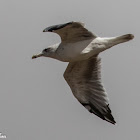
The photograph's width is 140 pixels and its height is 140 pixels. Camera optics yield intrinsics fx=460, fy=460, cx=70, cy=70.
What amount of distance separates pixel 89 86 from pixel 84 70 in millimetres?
429

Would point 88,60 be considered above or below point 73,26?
below

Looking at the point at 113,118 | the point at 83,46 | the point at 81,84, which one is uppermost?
the point at 83,46

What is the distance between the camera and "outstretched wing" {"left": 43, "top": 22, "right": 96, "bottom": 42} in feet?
30.5

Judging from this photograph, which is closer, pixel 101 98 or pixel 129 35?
pixel 129 35

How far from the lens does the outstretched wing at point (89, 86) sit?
1120 centimetres

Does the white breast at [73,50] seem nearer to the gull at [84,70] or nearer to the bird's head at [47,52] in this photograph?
the gull at [84,70]

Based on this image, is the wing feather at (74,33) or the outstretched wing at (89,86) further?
the outstretched wing at (89,86)

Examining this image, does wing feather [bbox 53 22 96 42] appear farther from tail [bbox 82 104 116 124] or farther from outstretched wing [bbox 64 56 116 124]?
tail [bbox 82 104 116 124]

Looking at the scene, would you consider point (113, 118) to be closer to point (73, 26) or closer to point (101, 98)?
point (101, 98)

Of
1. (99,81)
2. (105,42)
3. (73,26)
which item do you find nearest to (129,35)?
(105,42)

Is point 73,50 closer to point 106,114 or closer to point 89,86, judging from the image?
point 89,86

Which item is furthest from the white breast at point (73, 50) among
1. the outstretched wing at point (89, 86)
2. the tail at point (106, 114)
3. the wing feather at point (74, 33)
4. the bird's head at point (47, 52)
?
the tail at point (106, 114)

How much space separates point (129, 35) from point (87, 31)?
3.03 ft

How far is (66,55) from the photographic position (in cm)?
1002
